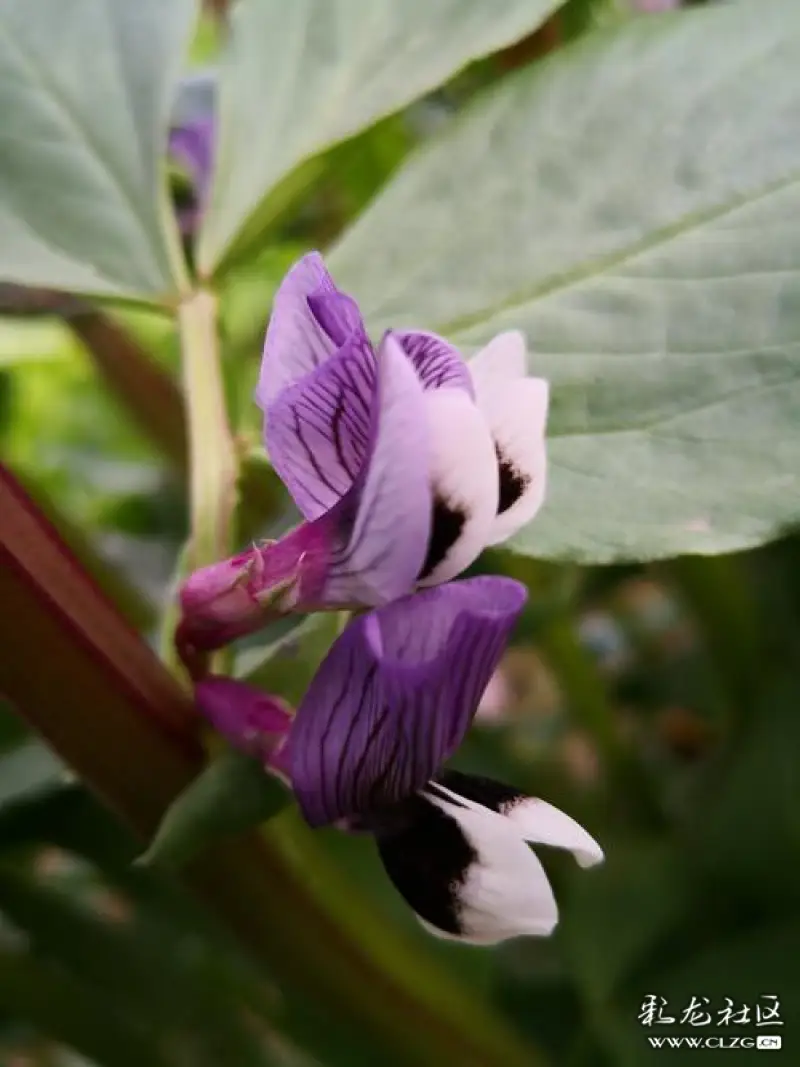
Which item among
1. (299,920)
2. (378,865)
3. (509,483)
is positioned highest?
(509,483)

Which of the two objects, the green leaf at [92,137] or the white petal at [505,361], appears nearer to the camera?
the white petal at [505,361]

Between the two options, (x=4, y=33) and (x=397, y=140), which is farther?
(x=397, y=140)

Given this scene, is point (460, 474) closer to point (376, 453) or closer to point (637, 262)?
point (376, 453)

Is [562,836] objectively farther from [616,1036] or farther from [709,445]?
[616,1036]

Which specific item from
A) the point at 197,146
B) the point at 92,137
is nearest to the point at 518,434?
the point at 92,137

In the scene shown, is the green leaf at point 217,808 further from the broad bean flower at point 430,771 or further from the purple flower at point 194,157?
the purple flower at point 194,157

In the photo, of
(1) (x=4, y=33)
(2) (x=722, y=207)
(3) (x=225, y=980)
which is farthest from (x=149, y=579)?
(2) (x=722, y=207)

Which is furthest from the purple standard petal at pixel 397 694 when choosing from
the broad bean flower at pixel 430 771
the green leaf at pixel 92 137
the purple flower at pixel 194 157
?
Answer: the purple flower at pixel 194 157
